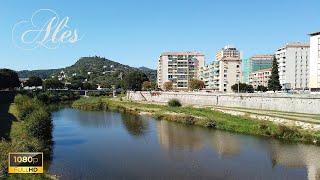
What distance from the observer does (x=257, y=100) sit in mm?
68375

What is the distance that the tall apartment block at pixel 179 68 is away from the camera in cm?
17812

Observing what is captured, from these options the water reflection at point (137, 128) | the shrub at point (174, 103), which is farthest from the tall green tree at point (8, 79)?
the water reflection at point (137, 128)

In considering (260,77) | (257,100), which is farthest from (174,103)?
(260,77)

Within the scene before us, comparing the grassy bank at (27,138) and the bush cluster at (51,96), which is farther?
the bush cluster at (51,96)

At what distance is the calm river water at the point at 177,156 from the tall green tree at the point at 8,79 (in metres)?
83.2

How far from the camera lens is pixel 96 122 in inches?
2638

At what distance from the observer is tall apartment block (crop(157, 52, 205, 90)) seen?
178 m

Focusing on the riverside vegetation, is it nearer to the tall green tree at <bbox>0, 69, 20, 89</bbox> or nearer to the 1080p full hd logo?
the 1080p full hd logo

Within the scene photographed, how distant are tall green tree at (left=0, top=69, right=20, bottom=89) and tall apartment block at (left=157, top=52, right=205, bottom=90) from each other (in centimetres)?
6403

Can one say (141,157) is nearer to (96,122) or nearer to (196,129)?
(196,129)

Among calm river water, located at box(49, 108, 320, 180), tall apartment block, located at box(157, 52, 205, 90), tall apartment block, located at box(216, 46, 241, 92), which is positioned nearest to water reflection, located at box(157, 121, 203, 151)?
calm river water, located at box(49, 108, 320, 180)

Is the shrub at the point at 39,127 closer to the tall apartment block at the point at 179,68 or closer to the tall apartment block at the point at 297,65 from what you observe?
the tall apartment block at the point at 297,65

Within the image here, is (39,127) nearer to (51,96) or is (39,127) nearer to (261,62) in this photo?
(51,96)

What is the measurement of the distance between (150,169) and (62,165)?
22.5 feet
